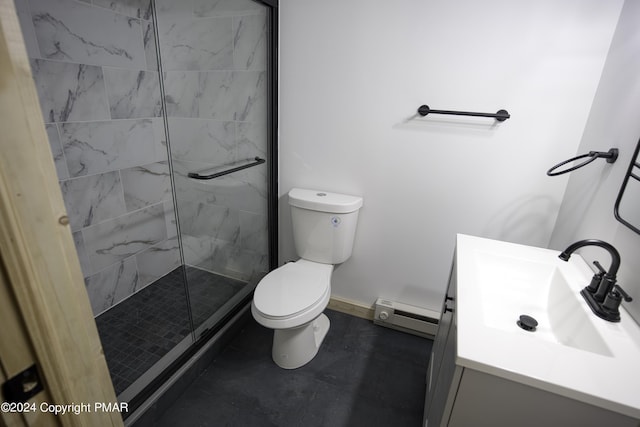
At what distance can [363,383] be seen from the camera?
168 cm

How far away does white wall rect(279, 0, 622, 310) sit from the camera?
56.0 inches

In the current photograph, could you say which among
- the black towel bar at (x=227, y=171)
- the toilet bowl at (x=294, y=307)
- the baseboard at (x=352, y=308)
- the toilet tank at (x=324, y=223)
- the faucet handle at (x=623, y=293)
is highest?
the black towel bar at (x=227, y=171)

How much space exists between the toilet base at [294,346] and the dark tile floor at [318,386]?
0.04 m

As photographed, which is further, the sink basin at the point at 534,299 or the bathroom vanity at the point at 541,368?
the sink basin at the point at 534,299

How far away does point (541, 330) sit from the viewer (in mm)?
1054

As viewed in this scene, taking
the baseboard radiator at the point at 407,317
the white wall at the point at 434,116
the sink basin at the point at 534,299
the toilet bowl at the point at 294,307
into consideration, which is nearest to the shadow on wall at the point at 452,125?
the white wall at the point at 434,116

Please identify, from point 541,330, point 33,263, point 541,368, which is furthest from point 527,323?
point 33,263

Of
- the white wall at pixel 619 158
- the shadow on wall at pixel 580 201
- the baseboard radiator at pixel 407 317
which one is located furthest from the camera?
the baseboard radiator at pixel 407 317

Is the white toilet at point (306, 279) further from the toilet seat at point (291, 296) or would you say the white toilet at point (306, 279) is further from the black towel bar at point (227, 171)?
the black towel bar at point (227, 171)

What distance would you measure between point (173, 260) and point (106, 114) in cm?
104

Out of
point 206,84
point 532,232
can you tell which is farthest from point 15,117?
point 532,232

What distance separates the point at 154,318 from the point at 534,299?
199 centimetres

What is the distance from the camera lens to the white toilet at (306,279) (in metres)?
1.55

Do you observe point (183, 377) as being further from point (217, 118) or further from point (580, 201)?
point (580, 201)
